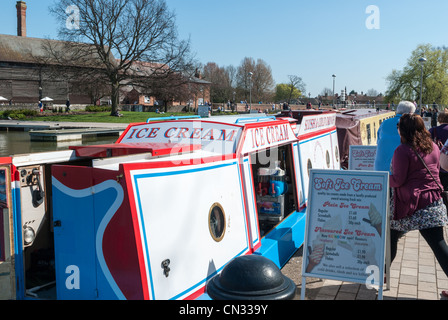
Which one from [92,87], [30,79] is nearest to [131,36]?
[92,87]

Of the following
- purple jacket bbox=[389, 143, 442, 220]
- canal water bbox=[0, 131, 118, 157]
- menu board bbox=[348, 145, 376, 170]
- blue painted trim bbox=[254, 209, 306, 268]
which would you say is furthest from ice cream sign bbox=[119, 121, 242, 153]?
canal water bbox=[0, 131, 118, 157]

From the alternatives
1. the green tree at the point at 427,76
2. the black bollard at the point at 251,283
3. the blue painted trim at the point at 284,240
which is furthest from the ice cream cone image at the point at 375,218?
the green tree at the point at 427,76

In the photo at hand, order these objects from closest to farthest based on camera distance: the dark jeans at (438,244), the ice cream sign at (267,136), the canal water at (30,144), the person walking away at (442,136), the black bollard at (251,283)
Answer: the black bollard at (251,283) → the dark jeans at (438,244) → the ice cream sign at (267,136) → the person walking away at (442,136) → the canal water at (30,144)

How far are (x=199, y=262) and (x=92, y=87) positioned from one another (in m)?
40.3

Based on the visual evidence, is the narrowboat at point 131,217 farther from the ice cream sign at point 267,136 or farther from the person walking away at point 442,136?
the person walking away at point 442,136

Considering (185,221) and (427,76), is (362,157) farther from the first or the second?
(427,76)

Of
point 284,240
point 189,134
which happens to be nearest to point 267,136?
point 189,134

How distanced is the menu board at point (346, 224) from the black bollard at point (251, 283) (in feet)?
6.47

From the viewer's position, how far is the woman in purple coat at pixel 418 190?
4.30m

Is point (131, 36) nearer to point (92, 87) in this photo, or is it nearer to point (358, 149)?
point (92, 87)

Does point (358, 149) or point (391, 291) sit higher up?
point (358, 149)

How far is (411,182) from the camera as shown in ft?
14.3

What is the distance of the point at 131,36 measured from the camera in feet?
138

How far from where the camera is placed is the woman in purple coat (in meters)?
4.30
